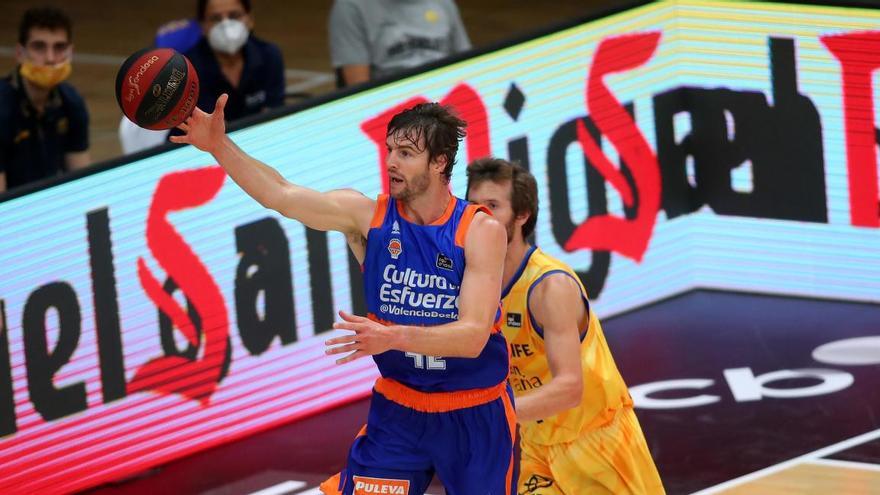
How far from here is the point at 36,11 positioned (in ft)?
30.1

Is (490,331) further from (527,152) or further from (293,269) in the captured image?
(527,152)

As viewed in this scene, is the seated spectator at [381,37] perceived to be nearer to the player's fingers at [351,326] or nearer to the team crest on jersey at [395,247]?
the team crest on jersey at [395,247]

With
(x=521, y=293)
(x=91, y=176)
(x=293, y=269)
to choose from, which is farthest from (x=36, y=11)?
(x=521, y=293)

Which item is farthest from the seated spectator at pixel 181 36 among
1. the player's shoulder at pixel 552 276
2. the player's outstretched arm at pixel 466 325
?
the player's outstretched arm at pixel 466 325

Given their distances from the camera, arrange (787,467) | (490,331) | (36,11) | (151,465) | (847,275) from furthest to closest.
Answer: (847,275) → (36,11) → (151,465) → (787,467) → (490,331)

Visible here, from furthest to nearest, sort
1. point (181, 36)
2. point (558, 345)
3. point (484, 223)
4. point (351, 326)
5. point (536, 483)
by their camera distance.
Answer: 1. point (181, 36)
2. point (536, 483)
3. point (558, 345)
4. point (484, 223)
5. point (351, 326)

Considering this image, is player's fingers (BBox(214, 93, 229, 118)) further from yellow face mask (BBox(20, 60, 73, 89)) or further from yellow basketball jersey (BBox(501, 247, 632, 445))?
yellow face mask (BBox(20, 60, 73, 89))

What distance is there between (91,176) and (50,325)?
74 cm

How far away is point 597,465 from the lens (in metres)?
6.35

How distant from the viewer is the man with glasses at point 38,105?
8977mm

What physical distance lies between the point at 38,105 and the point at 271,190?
4.01 metres

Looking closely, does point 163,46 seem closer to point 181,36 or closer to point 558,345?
point 181,36

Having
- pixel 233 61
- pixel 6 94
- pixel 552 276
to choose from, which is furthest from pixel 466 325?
pixel 233 61

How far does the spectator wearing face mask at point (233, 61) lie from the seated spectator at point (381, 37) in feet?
1.43
